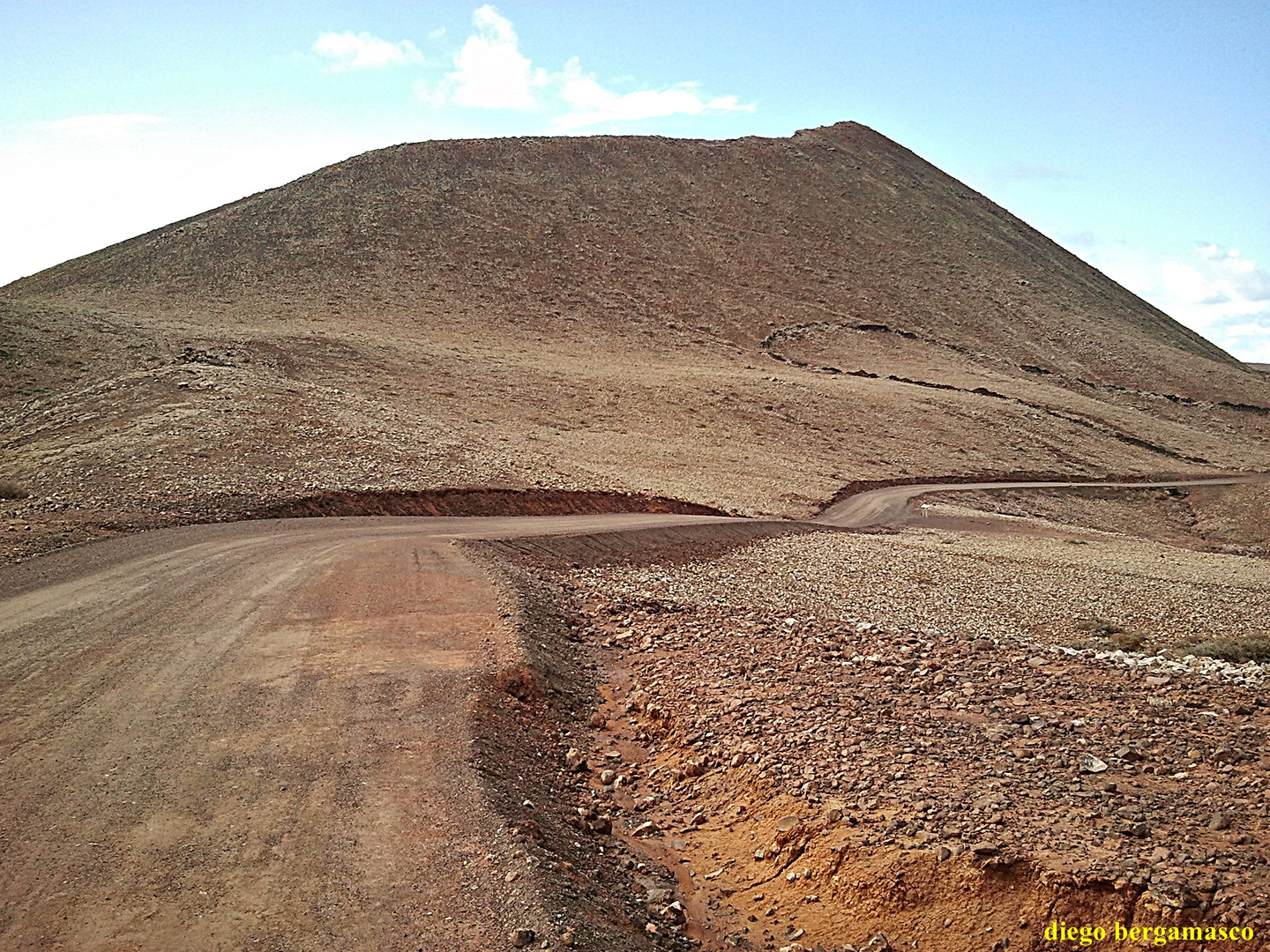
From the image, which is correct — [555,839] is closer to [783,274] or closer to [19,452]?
[19,452]

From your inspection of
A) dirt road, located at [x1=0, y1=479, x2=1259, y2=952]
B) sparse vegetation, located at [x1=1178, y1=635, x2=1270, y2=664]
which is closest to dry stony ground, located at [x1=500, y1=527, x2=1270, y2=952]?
sparse vegetation, located at [x1=1178, y1=635, x2=1270, y2=664]

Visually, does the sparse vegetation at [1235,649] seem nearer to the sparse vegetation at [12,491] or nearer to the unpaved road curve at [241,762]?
the unpaved road curve at [241,762]

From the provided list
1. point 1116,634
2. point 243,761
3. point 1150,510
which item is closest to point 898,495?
point 1150,510

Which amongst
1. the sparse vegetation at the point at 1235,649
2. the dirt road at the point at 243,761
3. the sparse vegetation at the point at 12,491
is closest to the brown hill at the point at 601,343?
the sparse vegetation at the point at 12,491

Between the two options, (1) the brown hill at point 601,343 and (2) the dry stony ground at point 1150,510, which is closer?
(1) the brown hill at point 601,343

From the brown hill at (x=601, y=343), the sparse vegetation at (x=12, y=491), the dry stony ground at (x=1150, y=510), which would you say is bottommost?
the dry stony ground at (x=1150, y=510)

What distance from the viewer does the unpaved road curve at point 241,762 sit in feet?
19.0

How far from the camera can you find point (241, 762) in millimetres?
7805

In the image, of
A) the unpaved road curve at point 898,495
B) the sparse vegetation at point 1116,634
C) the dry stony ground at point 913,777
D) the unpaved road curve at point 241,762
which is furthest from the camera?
the unpaved road curve at point 898,495

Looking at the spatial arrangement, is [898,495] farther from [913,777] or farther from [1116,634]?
[913,777]

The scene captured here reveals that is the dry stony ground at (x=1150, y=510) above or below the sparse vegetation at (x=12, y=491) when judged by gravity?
below

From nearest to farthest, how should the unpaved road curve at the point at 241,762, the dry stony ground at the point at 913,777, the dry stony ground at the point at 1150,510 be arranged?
1. the unpaved road curve at the point at 241,762
2. the dry stony ground at the point at 913,777
3. the dry stony ground at the point at 1150,510

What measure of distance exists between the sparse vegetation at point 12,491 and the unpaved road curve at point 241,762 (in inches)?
246

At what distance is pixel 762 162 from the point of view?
3371 inches
